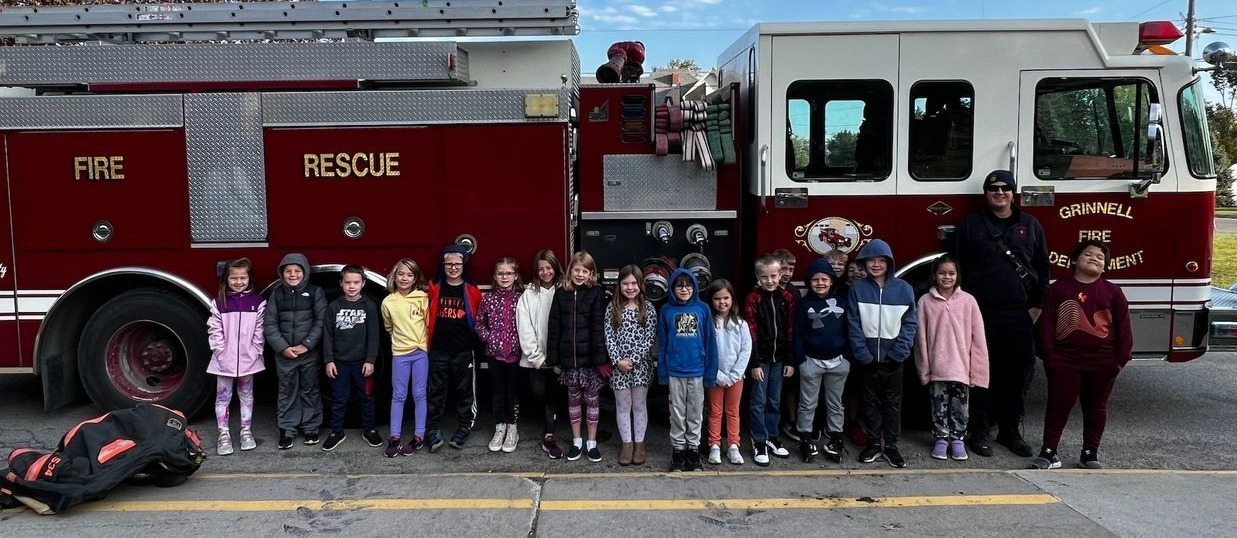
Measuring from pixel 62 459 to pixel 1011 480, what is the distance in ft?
17.6

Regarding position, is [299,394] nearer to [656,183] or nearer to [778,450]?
[656,183]

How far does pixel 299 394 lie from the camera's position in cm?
583

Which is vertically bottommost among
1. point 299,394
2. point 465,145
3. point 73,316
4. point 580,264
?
point 299,394

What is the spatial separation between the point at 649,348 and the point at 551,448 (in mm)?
950

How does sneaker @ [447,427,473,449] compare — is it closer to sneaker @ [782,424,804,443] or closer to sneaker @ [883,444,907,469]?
sneaker @ [782,424,804,443]

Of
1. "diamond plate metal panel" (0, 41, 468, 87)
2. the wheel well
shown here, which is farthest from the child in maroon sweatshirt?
the wheel well

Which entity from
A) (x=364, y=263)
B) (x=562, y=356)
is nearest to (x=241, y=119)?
(x=364, y=263)

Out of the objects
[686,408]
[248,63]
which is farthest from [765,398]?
[248,63]

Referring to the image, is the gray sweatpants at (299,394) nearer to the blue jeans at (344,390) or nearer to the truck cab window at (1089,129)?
the blue jeans at (344,390)

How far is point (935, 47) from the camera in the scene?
233 inches

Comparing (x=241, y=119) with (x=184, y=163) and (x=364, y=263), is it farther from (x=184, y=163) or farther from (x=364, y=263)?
(x=364, y=263)

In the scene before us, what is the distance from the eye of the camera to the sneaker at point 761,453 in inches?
211

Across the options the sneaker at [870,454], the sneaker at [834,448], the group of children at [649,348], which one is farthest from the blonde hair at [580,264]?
the sneaker at [870,454]

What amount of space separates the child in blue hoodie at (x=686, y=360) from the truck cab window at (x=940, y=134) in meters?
1.98
